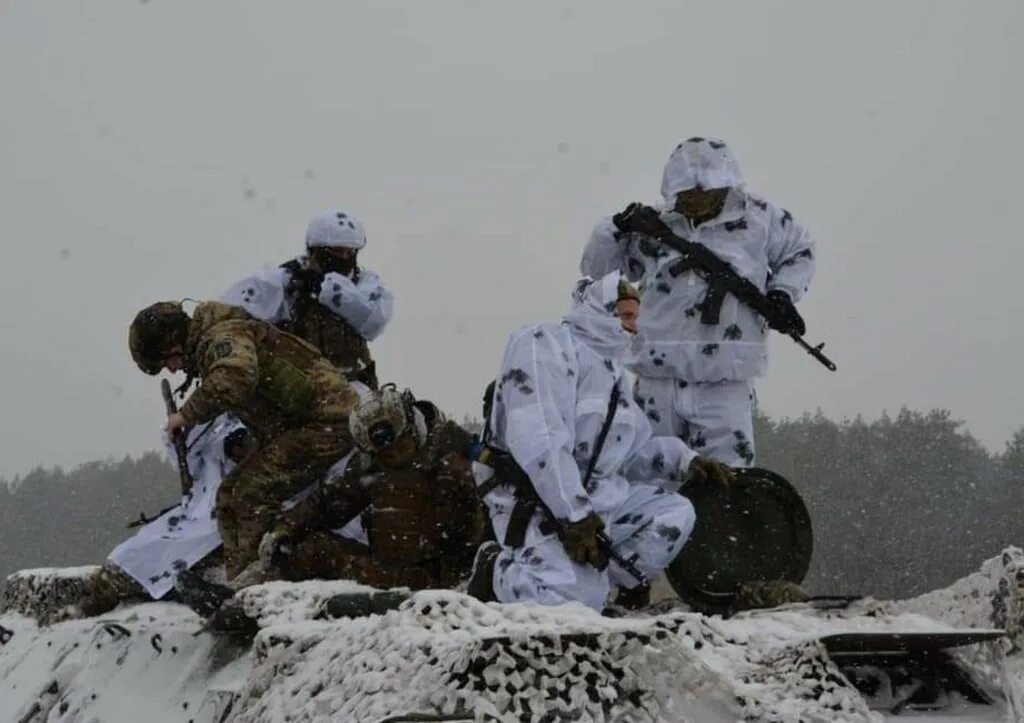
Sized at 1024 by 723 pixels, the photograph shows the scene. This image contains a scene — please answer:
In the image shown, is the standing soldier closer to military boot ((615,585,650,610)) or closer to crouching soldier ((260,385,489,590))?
crouching soldier ((260,385,489,590))

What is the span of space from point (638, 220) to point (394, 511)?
1.65 metres

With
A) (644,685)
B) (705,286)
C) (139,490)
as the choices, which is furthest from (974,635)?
(139,490)

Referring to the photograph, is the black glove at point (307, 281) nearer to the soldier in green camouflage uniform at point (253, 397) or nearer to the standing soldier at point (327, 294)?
the standing soldier at point (327, 294)

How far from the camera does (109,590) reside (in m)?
6.77

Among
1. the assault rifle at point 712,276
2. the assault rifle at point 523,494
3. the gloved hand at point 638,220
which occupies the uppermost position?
the gloved hand at point 638,220

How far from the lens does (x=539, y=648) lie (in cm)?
306

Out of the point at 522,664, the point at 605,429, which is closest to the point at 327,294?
the point at 605,429

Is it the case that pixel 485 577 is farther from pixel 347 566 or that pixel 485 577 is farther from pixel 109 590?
pixel 109 590

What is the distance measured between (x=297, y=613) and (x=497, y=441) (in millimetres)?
1303

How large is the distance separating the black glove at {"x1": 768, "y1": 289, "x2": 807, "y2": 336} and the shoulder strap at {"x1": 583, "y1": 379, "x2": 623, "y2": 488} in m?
1.28

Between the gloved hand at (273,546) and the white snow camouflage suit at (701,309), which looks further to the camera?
the white snow camouflage suit at (701,309)

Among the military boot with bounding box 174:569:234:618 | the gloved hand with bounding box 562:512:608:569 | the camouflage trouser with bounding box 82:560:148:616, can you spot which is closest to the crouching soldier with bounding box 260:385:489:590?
the military boot with bounding box 174:569:234:618

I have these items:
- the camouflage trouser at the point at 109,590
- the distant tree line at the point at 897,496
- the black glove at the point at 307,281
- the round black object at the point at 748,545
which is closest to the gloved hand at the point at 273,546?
the camouflage trouser at the point at 109,590

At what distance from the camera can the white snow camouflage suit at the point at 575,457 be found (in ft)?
17.1
